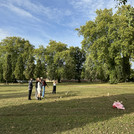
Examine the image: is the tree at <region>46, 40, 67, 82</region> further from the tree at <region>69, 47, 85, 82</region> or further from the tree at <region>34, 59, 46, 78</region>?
the tree at <region>69, 47, 85, 82</region>

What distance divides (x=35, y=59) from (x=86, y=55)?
2160cm

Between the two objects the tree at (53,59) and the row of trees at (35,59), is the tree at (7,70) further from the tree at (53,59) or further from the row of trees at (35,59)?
the tree at (53,59)

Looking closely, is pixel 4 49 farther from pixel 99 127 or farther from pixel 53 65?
pixel 99 127

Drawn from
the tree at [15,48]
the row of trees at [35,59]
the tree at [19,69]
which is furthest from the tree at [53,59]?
the tree at [19,69]

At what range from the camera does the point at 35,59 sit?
6072 cm

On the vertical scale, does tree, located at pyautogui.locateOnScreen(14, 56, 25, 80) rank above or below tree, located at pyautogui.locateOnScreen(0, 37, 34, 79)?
below

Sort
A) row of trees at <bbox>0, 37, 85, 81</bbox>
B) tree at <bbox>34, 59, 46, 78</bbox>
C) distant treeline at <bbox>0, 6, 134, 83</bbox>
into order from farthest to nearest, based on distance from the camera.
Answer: tree at <bbox>34, 59, 46, 78</bbox> → row of trees at <bbox>0, 37, 85, 81</bbox> → distant treeline at <bbox>0, 6, 134, 83</bbox>

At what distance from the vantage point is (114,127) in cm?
564

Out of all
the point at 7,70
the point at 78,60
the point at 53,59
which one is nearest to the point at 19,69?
the point at 7,70

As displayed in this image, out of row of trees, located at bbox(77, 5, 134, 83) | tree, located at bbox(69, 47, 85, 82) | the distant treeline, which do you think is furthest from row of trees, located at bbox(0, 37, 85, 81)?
row of trees, located at bbox(77, 5, 134, 83)

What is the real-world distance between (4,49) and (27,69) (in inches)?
449

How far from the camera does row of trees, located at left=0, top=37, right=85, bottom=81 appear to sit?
56.5 meters

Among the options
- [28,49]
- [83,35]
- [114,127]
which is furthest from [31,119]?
[28,49]

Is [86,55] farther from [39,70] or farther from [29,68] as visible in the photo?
[29,68]
